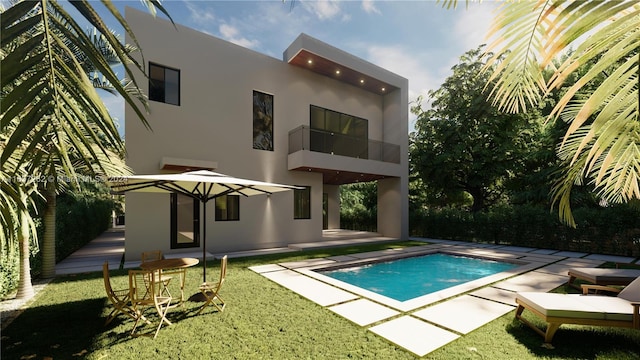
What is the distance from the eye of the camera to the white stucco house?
995 centimetres

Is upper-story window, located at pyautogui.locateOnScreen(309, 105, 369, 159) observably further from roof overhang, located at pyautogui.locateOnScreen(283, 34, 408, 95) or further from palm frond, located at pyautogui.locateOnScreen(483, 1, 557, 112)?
palm frond, located at pyautogui.locateOnScreen(483, 1, 557, 112)

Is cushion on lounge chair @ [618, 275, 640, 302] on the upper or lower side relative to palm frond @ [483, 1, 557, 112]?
lower

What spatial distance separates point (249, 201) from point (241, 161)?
1.67 meters

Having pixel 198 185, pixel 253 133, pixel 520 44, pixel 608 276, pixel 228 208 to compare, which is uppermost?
pixel 253 133

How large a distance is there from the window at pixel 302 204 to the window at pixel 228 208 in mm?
2717

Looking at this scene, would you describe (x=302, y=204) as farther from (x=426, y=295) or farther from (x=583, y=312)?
(x=583, y=312)

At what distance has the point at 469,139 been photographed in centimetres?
1728

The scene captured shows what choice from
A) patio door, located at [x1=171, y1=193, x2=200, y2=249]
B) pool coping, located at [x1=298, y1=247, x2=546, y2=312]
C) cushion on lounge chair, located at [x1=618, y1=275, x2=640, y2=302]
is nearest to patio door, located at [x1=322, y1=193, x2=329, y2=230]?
pool coping, located at [x1=298, y1=247, x2=546, y2=312]

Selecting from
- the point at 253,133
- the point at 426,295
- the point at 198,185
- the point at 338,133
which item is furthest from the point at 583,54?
the point at 338,133

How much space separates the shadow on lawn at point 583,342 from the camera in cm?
362

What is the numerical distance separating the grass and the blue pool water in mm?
3029

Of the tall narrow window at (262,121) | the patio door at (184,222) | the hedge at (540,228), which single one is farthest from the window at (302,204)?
the hedge at (540,228)

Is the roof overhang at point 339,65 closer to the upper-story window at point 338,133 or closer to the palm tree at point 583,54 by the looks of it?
the upper-story window at point 338,133

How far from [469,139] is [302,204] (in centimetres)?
1117
